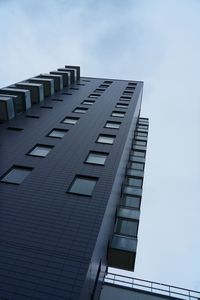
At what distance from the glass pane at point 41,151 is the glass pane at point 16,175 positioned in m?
2.03

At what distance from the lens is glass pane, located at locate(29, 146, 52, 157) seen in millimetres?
17109

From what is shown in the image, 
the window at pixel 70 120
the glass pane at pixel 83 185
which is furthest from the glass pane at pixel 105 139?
the glass pane at pixel 83 185

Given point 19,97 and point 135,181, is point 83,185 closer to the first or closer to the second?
point 135,181

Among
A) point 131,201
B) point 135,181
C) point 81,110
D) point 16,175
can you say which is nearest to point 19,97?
point 81,110

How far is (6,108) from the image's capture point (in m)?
21.5

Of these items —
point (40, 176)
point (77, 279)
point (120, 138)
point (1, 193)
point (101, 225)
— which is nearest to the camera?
point (77, 279)

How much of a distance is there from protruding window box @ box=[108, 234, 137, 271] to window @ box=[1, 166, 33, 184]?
6555 mm

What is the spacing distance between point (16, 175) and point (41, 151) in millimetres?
3327

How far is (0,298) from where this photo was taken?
305 inches

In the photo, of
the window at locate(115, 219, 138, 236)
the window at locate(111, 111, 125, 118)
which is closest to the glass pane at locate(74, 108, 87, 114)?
the window at locate(111, 111, 125, 118)

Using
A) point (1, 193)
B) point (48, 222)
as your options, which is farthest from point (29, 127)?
point (48, 222)

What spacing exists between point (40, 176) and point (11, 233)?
14.4 ft

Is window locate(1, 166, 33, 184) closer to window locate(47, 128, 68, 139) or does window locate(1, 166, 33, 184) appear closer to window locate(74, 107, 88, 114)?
window locate(47, 128, 68, 139)

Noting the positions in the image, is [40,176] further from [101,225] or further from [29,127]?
[29,127]
